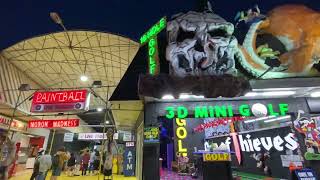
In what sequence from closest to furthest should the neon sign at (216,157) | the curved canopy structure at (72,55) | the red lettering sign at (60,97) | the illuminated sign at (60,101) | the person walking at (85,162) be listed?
the neon sign at (216,157) < the illuminated sign at (60,101) < the red lettering sign at (60,97) < the curved canopy structure at (72,55) < the person walking at (85,162)

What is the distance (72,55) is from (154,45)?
8230mm

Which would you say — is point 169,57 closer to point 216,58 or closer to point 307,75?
point 216,58

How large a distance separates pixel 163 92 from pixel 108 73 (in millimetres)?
10522

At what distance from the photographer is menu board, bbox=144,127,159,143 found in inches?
230

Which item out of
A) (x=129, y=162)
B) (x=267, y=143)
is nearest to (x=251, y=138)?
(x=267, y=143)

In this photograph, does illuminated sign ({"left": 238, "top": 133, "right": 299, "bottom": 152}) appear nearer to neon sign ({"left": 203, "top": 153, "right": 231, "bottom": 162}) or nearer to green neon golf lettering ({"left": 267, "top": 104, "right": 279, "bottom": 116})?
green neon golf lettering ({"left": 267, "top": 104, "right": 279, "bottom": 116})

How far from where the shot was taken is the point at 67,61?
42.6ft

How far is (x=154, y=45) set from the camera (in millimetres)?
6176

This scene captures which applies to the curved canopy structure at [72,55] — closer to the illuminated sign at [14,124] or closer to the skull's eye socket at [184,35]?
the illuminated sign at [14,124]

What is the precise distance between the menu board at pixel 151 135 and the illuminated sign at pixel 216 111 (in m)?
0.59

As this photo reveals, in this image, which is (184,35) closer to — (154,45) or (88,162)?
(154,45)

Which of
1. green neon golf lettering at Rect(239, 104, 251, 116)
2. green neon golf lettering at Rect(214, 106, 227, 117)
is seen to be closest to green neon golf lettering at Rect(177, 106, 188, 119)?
green neon golf lettering at Rect(214, 106, 227, 117)

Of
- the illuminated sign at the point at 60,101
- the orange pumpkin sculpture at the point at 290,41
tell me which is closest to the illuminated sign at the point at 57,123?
the illuminated sign at the point at 60,101

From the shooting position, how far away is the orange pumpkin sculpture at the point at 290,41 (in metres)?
5.84
